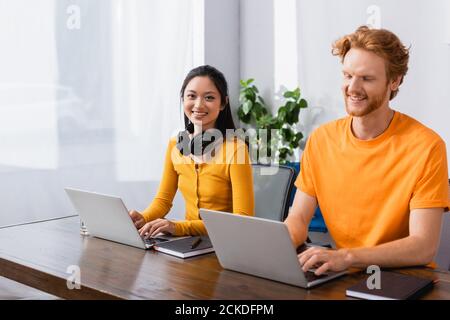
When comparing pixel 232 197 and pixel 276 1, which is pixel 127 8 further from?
pixel 232 197

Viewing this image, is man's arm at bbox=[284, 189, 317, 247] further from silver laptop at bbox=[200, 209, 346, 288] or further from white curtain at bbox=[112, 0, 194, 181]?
white curtain at bbox=[112, 0, 194, 181]

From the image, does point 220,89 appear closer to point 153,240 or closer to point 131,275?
point 153,240

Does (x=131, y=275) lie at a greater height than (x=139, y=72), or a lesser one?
lesser

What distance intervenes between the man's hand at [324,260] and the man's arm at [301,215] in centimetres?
38

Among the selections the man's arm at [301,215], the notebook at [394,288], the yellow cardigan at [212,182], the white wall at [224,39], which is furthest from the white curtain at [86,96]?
the notebook at [394,288]

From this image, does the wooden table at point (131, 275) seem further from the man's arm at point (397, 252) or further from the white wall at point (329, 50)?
the white wall at point (329, 50)

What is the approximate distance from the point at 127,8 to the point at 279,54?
1210 millimetres

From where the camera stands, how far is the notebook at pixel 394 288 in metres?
1.41

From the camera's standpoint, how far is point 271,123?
4633mm

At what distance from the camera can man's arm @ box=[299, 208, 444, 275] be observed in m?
1.59

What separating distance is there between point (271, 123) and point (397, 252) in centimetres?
300

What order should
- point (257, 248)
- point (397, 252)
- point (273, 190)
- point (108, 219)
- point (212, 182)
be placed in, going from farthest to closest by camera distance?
1. point (273, 190)
2. point (212, 182)
3. point (108, 219)
4. point (397, 252)
5. point (257, 248)

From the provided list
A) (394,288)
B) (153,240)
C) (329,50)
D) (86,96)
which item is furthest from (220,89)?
(329,50)

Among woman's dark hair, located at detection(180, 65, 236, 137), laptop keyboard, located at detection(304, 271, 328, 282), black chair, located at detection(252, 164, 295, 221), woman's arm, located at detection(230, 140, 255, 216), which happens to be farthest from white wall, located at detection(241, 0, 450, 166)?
laptop keyboard, located at detection(304, 271, 328, 282)
